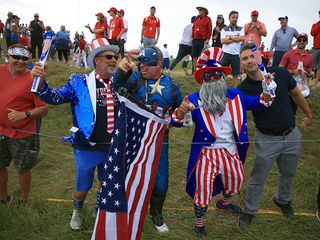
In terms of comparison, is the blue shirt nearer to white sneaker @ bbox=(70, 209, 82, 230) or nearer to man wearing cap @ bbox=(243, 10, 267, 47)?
man wearing cap @ bbox=(243, 10, 267, 47)

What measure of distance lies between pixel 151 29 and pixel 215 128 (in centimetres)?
796

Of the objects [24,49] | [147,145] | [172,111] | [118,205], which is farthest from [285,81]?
[24,49]

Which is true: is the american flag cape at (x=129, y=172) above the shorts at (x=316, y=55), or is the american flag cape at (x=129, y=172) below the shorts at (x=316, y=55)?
below

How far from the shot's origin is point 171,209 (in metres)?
4.29

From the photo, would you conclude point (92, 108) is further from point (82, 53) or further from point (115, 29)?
point (82, 53)

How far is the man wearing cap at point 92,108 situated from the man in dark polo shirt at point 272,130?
5.16ft

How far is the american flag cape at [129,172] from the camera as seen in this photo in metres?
2.82

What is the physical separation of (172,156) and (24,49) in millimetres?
3765

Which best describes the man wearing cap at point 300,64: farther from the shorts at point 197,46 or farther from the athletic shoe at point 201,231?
the athletic shoe at point 201,231

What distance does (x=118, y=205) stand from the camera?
2.85 meters

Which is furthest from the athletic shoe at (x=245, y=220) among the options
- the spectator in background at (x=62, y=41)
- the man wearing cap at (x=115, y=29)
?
the spectator in background at (x=62, y=41)

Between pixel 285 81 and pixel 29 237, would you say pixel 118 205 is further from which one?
pixel 285 81

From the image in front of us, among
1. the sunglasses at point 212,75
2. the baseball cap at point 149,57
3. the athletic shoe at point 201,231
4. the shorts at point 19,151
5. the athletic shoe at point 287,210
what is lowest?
the athletic shoe at point 201,231

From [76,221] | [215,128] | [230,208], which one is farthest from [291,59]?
[76,221]
